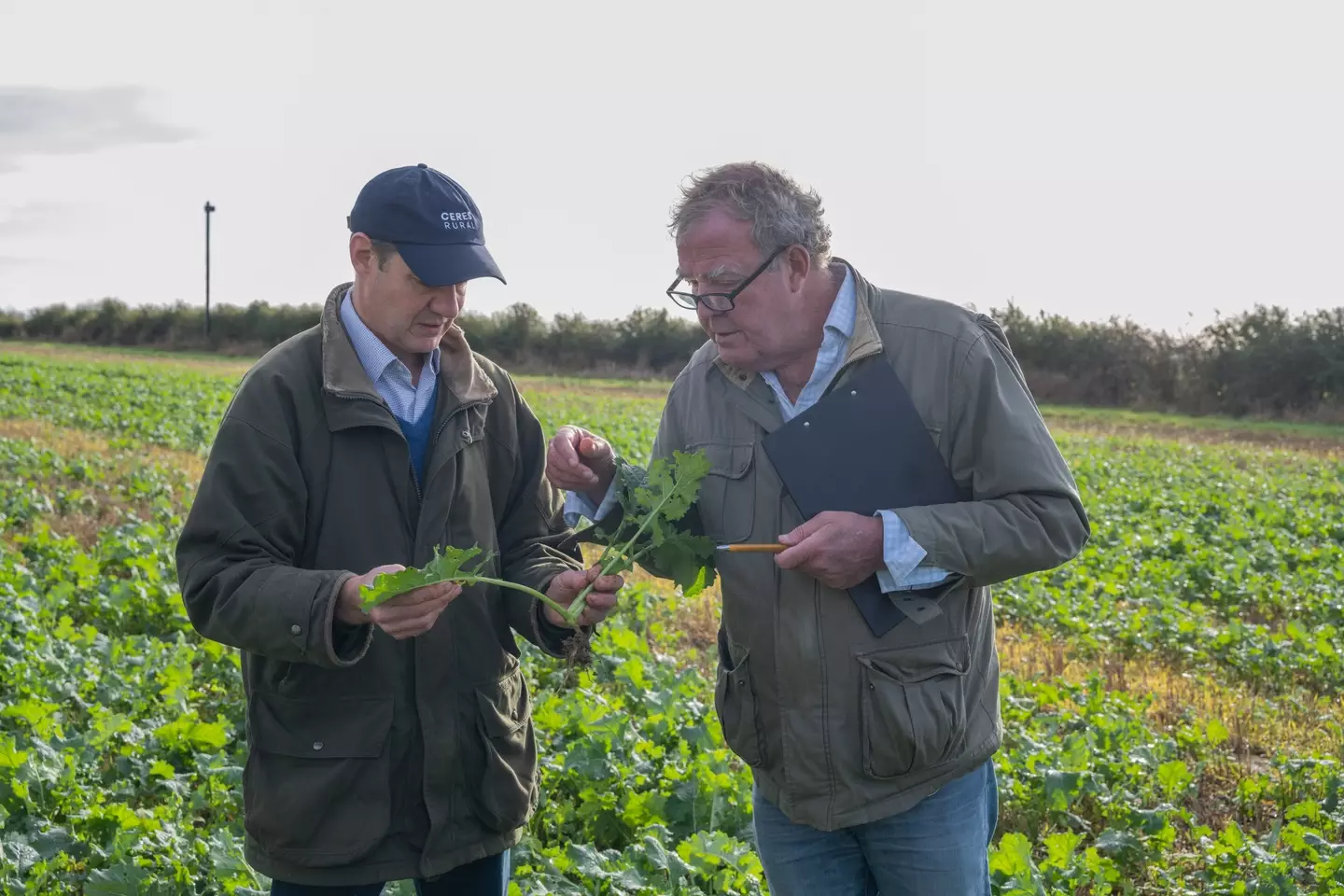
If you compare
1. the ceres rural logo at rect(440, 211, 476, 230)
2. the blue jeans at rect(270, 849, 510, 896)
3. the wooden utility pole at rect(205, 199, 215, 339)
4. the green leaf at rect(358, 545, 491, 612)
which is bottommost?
the blue jeans at rect(270, 849, 510, 896)

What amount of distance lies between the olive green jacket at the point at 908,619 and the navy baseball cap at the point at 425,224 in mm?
723

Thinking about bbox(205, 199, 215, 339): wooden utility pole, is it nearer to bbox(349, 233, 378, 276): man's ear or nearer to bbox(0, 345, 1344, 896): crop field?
bbox(0, 345, 1344, 896): crop field

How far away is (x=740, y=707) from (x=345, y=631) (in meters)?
0.92

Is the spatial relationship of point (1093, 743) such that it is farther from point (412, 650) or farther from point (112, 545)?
point (112, 545)

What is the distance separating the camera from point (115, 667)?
6.00 m

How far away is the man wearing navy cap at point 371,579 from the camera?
2551mm

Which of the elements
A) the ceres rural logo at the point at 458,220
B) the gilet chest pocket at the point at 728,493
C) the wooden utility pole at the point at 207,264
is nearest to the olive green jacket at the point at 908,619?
the gilet chest pocket at the point at 728,493

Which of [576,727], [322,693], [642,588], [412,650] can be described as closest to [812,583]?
[412,650]

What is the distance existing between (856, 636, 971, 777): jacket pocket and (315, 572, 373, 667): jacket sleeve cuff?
1.10 meters

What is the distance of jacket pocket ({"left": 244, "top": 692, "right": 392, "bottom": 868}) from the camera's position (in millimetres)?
2615

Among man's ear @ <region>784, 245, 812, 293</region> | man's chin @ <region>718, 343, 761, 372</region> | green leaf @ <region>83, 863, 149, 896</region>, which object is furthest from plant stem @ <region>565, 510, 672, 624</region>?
green leaf @ <region>83, 863, 149, 896</region>

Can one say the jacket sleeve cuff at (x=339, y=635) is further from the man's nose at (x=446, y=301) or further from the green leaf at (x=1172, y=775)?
the green leaf at (x=1172, y=775)

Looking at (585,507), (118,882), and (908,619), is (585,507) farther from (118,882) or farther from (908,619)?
(118,882)

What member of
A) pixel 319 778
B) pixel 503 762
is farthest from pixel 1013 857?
pixel 319 778
